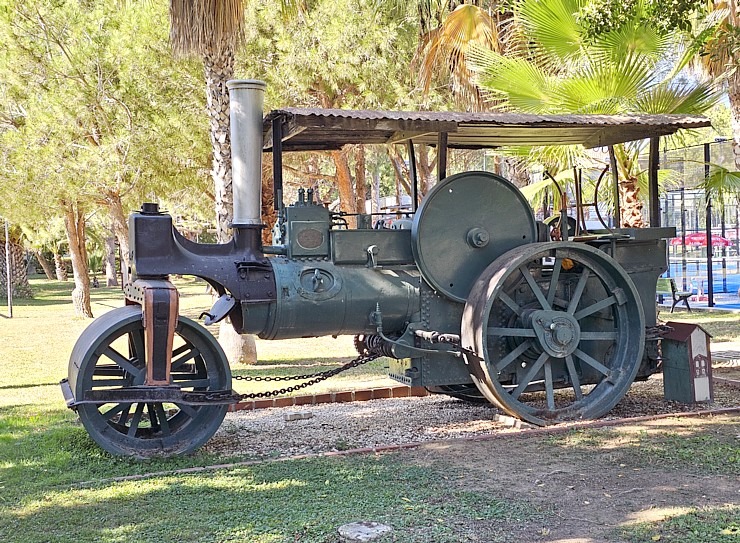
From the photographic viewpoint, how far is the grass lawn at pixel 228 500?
4.32 m

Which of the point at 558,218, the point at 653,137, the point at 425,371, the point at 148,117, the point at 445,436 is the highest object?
the point at 148,117

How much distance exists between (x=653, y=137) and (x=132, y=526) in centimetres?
539

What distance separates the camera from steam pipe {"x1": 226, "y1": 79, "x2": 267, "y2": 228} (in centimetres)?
652

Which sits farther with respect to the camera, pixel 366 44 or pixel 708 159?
pixel 708 159

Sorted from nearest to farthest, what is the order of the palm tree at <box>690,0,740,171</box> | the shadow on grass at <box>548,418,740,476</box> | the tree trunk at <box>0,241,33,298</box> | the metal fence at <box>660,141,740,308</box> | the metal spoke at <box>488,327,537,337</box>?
the shadow on grass at <box>548,418,740,476</box> → the metal spoke at <box>488,327,537,337</box> → the palm tree at <box>690,0,740,171</box> → the metal fence at <box>660,141,740,308</box> → the tree trunk at <box>0,241,33,298</box>

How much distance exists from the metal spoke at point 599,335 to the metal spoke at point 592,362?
12cm

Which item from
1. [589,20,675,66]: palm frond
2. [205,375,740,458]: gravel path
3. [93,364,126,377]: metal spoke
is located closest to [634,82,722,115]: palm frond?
[589,20,675,66]: palm frond

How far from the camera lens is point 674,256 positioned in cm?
2212

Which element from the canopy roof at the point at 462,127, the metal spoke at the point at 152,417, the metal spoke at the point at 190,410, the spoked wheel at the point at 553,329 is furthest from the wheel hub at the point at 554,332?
the metal spoke at the point at 152,417

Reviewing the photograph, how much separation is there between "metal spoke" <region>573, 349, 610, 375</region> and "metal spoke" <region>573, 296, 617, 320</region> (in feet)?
0.91

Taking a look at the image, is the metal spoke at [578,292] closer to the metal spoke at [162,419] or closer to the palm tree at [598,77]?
the metal spoke at [162,419]

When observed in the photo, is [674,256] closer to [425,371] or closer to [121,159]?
[121,159]

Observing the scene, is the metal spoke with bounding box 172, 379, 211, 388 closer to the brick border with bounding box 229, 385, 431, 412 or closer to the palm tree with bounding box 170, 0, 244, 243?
the brick border with bounding box 229, 385, 431, 412

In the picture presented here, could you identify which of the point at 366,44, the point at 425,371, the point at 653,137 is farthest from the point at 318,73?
the point at 425,371
